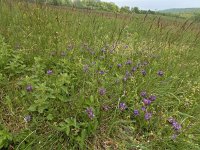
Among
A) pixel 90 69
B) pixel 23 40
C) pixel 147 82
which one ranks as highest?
pixel 23 40

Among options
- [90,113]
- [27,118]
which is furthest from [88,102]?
[27,118]

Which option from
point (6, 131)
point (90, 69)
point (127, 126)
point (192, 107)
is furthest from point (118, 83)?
point (6, 131)

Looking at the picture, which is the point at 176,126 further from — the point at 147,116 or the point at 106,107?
the point at 106,107

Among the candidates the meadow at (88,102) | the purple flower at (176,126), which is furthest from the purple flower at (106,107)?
the purple flower at (176,126)

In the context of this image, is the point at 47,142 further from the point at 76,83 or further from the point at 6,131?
the point at 76,83

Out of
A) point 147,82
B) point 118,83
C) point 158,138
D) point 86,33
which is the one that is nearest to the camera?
point 158,138

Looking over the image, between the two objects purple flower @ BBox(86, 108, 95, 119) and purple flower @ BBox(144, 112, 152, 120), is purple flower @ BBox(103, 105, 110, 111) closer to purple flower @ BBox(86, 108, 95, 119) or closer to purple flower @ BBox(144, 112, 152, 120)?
purple flower @ BBox(86, 108, 95, 119)

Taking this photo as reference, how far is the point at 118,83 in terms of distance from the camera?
2199 millimetres

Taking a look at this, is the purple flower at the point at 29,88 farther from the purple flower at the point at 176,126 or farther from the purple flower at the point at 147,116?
the purple flower at the point at 176,126

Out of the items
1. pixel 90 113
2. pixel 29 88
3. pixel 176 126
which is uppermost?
pixel 29 88

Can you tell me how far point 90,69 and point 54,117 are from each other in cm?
69

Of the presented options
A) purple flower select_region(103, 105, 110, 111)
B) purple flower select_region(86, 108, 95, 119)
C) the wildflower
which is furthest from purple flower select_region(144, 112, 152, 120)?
the wildflower

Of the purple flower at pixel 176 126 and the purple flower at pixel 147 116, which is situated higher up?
the purple flower at pixel 147 116

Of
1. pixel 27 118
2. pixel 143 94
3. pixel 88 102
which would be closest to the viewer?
pixel 27 118
